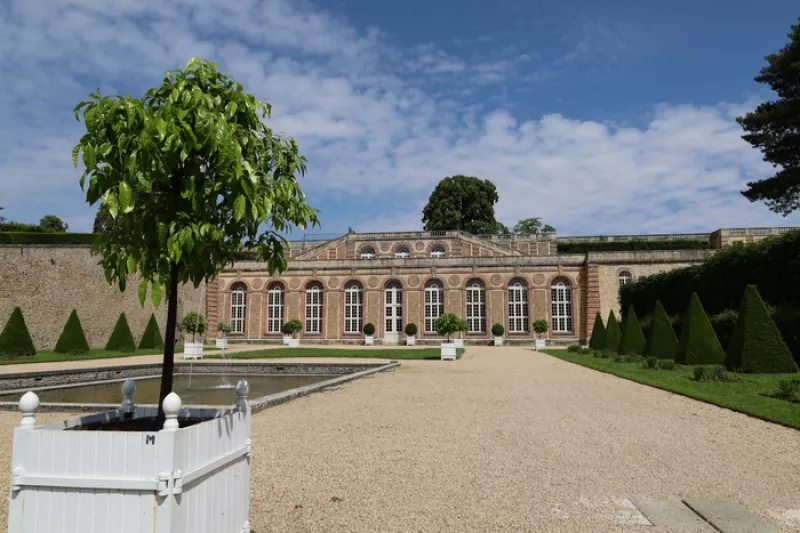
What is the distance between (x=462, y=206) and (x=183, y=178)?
181ft

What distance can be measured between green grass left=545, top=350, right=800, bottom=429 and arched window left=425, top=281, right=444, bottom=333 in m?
21.9

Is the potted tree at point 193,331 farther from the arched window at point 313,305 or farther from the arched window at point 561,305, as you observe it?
the arched window at point 561,305

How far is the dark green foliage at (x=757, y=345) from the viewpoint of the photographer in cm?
1340

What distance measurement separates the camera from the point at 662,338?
1942cm

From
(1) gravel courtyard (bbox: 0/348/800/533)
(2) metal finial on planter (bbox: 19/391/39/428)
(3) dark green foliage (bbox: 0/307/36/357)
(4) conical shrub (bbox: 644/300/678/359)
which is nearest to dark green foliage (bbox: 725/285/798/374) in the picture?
(1) gravel courtyard (bbox: 0/348/800/533)

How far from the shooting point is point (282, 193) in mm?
3375

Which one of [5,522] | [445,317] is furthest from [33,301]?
[5,522]

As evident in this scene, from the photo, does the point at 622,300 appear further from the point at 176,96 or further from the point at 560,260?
the point at 176,96

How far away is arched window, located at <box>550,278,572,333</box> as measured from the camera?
3619cm

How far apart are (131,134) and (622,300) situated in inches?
1190

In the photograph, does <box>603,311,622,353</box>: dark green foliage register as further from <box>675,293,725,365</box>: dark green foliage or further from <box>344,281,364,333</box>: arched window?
<box>344,281,364,333</box>: arched window

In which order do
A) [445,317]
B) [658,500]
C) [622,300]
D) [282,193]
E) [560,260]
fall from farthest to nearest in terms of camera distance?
[560,260], [622,300], [445,317], [658,500], [282,193]

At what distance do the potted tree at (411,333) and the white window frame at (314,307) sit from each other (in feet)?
22.2

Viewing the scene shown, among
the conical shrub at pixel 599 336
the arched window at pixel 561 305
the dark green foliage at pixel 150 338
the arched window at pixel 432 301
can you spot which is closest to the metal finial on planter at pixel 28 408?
the conical shrub at pixel 599 336
